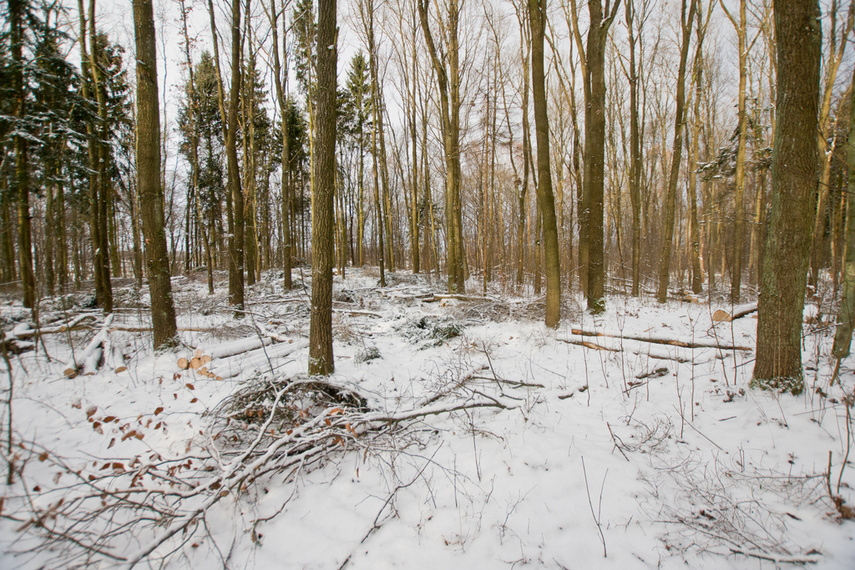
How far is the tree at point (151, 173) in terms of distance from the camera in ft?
16.1

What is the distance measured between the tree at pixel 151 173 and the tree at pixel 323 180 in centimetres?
311

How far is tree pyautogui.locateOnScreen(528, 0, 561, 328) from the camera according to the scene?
20.3 ft

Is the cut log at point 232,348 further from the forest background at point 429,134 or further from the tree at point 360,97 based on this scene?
the tree at point 360,97

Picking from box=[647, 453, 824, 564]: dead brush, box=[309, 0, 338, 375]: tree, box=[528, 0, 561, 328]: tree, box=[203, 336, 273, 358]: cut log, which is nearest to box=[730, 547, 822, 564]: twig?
box=[647, 453, 824, 564]: dead brush

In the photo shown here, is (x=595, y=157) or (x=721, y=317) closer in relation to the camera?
(x=721, y=317)

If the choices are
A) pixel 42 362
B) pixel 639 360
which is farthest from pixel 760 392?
pixel 42 362

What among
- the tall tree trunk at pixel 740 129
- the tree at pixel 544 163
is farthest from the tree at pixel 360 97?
the tall tree trunk at pixel 740 129

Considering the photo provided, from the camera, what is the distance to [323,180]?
379 centimetres

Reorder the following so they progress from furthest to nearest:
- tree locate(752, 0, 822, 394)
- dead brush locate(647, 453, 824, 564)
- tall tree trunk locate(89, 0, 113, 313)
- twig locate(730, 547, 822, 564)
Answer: tall tree trunk locate(89, 0, 113, 313) → tree locate(752, 0, 822, 394) → dead brush locate(647, 453, 824, 564) → twig locate(730, 547, 822, 564)

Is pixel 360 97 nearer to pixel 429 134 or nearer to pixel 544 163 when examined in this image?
pixel 429 134

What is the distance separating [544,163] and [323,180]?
4.44m

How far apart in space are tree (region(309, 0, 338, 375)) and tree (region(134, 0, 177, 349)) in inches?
123

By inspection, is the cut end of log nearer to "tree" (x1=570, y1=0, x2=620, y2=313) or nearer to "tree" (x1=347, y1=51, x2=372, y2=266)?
"tree" (x1=570, y1=0, x2=620, y2=313)

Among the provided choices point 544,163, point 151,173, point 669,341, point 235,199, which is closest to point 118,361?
point 151,173
